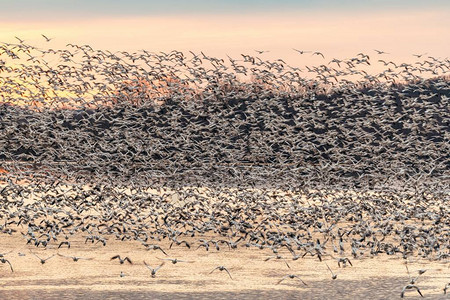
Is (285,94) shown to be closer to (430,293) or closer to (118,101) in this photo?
(118,101)

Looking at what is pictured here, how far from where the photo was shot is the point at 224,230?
983 inches

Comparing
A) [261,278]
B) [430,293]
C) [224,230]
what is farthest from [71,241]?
[430,293]

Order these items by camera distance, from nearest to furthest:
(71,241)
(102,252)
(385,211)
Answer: (102,252) → (71,241) → (385,211)

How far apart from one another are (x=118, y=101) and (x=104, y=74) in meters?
11.3

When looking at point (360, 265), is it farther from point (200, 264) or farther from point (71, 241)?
point (71, 241)

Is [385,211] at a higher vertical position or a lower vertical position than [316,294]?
lower

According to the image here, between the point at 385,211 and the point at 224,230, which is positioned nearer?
the point at 224,230

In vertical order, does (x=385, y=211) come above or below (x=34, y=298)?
below

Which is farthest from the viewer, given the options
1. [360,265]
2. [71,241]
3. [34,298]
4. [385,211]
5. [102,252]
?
[385,211]

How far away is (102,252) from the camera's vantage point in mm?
21625

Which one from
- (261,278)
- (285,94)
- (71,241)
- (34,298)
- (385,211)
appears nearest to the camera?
(34,298)

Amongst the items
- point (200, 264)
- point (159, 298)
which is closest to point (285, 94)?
point (200, 264)

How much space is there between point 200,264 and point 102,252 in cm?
320

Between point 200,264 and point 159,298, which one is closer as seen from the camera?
point 159,298
